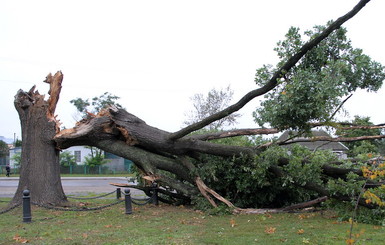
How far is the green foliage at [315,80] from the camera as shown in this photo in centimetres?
649

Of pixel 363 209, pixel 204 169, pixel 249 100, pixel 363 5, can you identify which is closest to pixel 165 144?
pixel 204 169

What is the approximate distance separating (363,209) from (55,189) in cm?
789

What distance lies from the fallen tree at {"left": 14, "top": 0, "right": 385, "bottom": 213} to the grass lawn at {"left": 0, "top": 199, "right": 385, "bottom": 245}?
2.80ft

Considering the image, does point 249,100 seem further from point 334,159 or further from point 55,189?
point 55,189

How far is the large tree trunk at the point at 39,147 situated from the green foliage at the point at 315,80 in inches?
244

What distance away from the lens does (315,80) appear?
6.59 m

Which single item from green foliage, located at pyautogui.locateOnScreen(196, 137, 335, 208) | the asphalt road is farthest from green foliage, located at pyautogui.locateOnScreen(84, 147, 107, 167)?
green foliage, located at pyautogui.locateOnScreen(196, 137, 335, 208)

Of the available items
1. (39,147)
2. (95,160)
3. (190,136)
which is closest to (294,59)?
(190,136)

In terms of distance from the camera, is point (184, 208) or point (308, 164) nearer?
point (308, 164)

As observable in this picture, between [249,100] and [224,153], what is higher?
[249,100]

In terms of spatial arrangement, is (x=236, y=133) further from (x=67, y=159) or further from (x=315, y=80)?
(x=67, y=159)

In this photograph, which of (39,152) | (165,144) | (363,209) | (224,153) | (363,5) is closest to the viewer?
(363,5)

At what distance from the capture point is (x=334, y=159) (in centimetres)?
940

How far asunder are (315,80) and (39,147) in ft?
26.2
